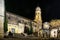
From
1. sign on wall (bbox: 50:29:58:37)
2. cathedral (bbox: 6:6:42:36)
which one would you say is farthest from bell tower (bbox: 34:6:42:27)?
sign on wall (bbox: 50:29:58:37)

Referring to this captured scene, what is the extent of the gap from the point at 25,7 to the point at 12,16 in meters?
2.59

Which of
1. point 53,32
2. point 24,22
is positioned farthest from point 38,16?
point 24,22

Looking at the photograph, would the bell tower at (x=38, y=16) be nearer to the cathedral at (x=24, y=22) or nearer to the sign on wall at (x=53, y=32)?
the cathedral at (x=24, y=22)

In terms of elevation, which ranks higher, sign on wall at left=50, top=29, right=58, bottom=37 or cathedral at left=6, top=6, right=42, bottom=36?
cathedral at left=6, top=6, right=42, bottom=36

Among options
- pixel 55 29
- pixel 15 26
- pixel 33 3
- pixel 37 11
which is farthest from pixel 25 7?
pixel 15 26

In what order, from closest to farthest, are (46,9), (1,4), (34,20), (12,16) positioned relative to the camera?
1. (1,4)
2. (46,9)
3. (34,20)
4. (12,16)

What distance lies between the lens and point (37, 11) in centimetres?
1154

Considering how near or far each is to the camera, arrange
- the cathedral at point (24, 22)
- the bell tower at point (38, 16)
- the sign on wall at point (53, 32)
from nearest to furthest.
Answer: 1. the sign on wall at point (53, 32)
2. the cathedral at point (24, 22)
3. the bell tower at point (38, 16)

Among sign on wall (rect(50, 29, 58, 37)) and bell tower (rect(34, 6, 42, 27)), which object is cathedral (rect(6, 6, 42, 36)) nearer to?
bell tower (rect(34, 6, 42, 27))

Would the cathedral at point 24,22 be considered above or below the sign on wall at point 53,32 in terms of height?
above

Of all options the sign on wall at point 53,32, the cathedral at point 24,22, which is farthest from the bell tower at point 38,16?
the sign on wall at point 53,32

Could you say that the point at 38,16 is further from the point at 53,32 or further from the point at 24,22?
the point at 24,22

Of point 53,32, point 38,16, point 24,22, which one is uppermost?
point 38,16

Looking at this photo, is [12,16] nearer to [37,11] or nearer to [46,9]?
[37,11]
